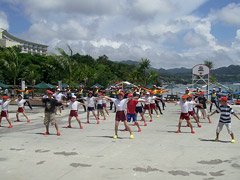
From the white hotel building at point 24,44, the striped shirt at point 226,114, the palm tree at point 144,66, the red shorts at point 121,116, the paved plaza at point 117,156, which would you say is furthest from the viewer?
the white hotel building at point 24,44

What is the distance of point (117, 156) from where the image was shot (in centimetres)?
673

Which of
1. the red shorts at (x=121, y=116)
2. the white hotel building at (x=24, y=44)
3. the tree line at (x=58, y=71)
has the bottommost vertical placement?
the red shorts at (x=121, y=116)

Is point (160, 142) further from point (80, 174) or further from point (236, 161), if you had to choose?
point (80, 174)

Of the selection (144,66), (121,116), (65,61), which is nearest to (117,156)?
(121,116)

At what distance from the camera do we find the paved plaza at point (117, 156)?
5.41 meters

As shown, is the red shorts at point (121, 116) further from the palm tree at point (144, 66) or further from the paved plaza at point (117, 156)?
the palm tree at point (144, 66)

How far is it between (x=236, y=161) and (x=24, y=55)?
53.6 metres

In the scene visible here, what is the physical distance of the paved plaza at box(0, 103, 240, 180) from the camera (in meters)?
5.41

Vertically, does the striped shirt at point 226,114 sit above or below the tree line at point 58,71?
below

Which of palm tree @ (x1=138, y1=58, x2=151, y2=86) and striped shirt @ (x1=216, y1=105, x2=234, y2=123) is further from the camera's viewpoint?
palm tree @ (x1=138, y1=58, x2=151, y2=86)

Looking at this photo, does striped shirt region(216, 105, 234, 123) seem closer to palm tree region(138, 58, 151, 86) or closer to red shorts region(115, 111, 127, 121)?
red shorts region(115, 111, 127, 121)

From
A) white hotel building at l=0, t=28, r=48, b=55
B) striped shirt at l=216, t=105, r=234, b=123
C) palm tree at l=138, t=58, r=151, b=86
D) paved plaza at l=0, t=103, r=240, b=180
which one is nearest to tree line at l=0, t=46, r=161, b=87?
palm tree at l=138, t=58, r=151, b=86

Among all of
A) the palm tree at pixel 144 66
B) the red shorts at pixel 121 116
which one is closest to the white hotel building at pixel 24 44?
the palm tree at pixel 144 66

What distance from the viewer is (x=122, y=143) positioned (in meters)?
8.23
